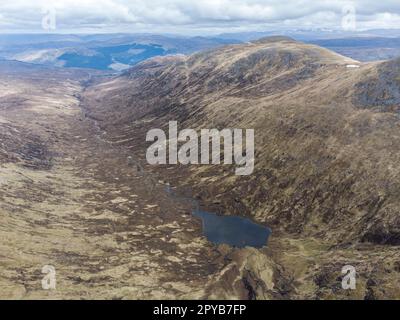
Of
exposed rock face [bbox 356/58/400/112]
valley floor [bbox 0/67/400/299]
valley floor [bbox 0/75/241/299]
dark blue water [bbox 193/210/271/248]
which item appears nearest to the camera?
valley floor [bbox 0/67/400/299]

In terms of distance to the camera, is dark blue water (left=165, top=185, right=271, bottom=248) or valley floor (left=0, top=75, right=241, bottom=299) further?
dark blue water (left=165, top=185, right=271, bottom=248)

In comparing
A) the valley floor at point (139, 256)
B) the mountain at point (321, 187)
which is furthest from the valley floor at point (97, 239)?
the mountain at point (321, 187)

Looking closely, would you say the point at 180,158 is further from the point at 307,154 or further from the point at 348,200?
the point at 348,200

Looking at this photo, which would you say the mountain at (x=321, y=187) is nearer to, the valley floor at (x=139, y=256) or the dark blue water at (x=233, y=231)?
the valley floor at (x=139, y=256)

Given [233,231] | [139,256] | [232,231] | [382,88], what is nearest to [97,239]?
[139,256]

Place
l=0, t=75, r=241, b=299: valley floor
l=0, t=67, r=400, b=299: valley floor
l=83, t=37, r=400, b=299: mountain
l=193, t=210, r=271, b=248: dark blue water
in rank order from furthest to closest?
l=193, t=210, r=271, b=248: dark blue water → l=83, t=37, r=400, b=299: mountain → l=0, t=75, r=241, b=299: valley floor → l=0, t=67, r=400, b=299: valley floor

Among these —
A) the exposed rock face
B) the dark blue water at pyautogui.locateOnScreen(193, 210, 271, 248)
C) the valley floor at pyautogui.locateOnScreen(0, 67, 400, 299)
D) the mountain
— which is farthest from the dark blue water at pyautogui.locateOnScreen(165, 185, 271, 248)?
the exposed rock face

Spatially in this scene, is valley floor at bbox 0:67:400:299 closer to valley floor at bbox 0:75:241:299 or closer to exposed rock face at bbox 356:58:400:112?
valley floor at bbox 0:75:241:299

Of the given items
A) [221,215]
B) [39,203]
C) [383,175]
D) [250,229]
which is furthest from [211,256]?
[39,203]

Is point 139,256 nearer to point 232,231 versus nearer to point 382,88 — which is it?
point 232,231
